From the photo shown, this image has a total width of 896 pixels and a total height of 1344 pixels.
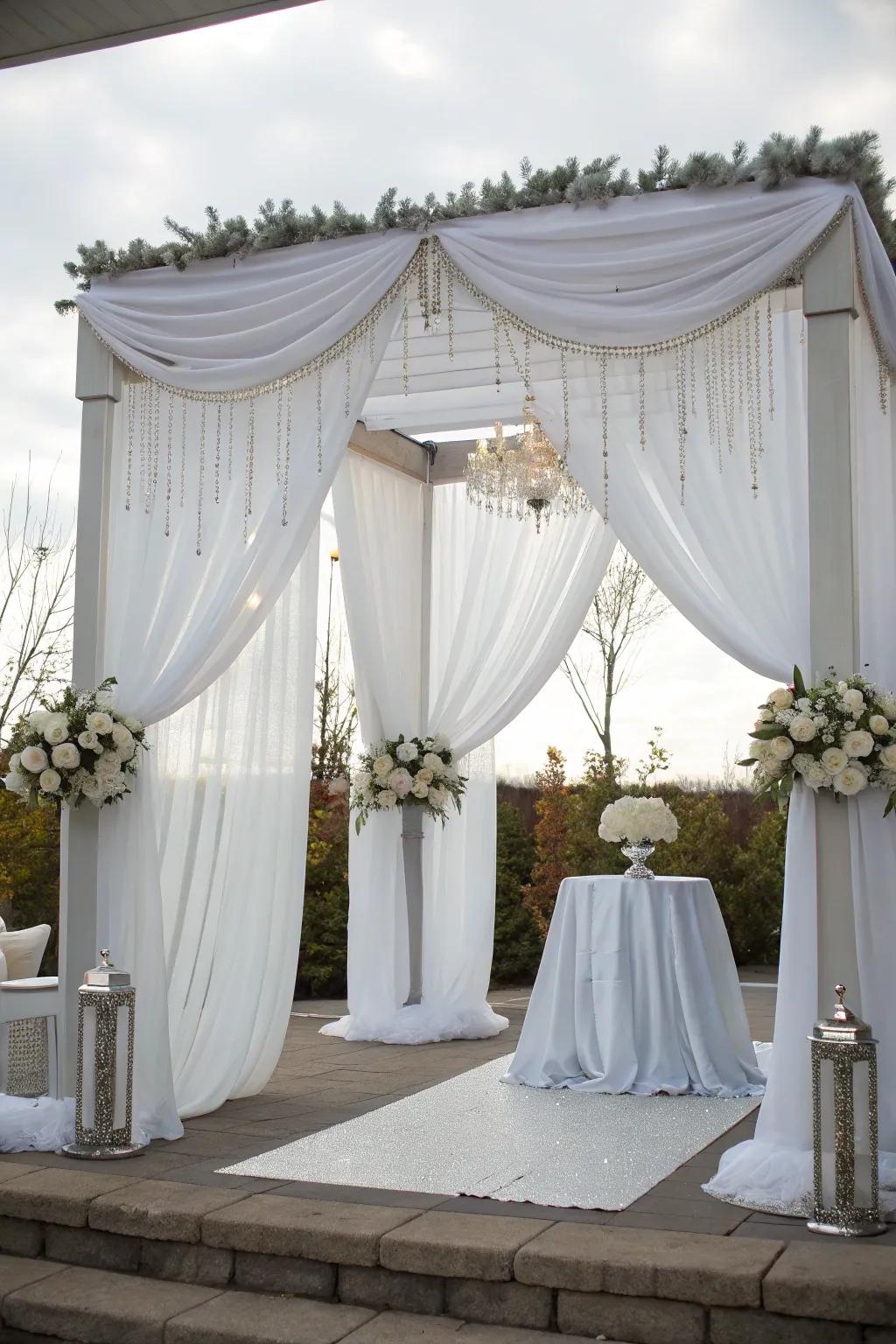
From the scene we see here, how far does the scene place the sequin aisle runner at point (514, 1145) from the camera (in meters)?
3.77

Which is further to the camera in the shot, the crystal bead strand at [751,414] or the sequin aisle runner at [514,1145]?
the crystal bead strand at [751,414]

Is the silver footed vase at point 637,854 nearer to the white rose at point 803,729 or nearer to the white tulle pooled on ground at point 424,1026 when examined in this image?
the white tulle pooled on ground at point 424,1026

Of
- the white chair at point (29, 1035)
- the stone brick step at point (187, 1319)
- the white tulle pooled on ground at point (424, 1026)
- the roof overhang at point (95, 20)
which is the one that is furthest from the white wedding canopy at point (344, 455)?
→ the white tulle pooled on ground at point (424, 1026)

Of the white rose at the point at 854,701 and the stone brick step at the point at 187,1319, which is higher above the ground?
the white rose at the point at 854,701

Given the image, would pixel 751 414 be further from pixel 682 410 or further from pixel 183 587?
pixel 183 587

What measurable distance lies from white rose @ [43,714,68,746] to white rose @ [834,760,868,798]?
8.58 feet

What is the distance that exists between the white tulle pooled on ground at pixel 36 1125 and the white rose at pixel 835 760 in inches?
108

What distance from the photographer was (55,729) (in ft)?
14.8

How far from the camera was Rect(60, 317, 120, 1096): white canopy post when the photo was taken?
466 centimetres

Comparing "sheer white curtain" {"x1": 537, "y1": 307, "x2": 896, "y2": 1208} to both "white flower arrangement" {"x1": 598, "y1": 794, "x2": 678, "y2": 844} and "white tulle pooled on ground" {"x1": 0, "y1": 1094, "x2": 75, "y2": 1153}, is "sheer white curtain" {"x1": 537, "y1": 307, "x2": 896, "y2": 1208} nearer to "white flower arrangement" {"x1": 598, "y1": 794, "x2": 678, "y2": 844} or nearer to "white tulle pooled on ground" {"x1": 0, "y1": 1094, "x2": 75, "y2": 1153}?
"white flower arrangement" {"x1": 598, "y1": 794, "x2": 678, "y2": 844}

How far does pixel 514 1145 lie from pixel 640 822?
190cm

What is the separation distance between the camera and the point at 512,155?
23.7 ft

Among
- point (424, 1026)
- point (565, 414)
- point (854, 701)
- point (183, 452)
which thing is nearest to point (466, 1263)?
point (854, 701)

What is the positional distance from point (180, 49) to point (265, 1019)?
5.04 meters
